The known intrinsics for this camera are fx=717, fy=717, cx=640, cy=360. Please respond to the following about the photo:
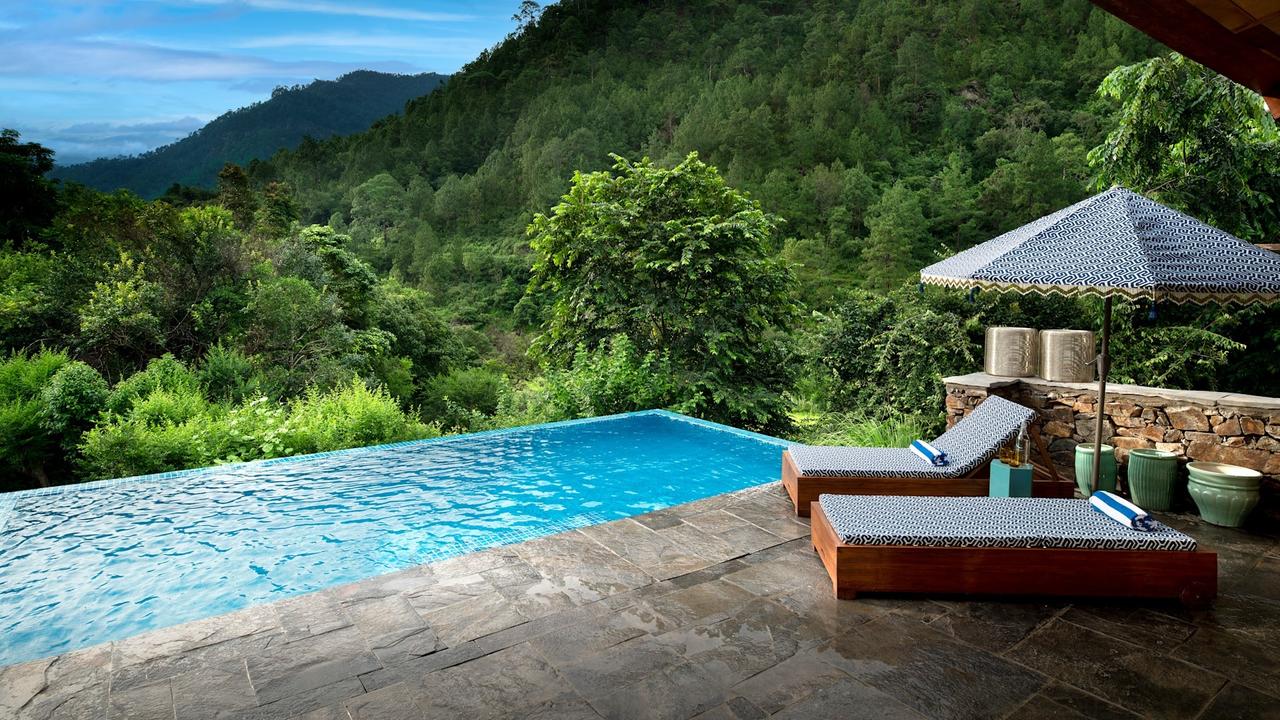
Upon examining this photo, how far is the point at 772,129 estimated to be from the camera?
32.5 metres

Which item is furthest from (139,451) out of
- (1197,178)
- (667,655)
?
(1197,178)

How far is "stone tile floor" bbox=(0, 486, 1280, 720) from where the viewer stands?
2244 mm

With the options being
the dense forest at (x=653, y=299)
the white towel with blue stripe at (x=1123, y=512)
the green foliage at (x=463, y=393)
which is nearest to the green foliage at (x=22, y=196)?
the dense forest at (x=653, y=299)

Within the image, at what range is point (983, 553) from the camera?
294 centimetres

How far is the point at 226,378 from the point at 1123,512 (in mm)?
10136

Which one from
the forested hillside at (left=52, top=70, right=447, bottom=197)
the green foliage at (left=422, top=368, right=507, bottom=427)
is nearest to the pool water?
the green foliage at (left=422, top=368, right=507, bottom=427)

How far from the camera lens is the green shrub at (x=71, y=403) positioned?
739 centimetres

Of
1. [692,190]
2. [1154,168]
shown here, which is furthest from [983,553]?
[692,190]

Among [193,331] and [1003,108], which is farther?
[1003,108]

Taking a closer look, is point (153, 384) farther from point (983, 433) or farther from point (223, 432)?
point (983, 433)

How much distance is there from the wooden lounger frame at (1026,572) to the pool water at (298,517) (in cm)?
216

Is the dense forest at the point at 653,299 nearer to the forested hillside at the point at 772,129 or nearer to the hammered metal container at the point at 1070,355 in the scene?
the forested hillside at the point at 772,129

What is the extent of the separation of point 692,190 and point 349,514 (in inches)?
275

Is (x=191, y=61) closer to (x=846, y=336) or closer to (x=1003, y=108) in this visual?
(x=846, y=336)
